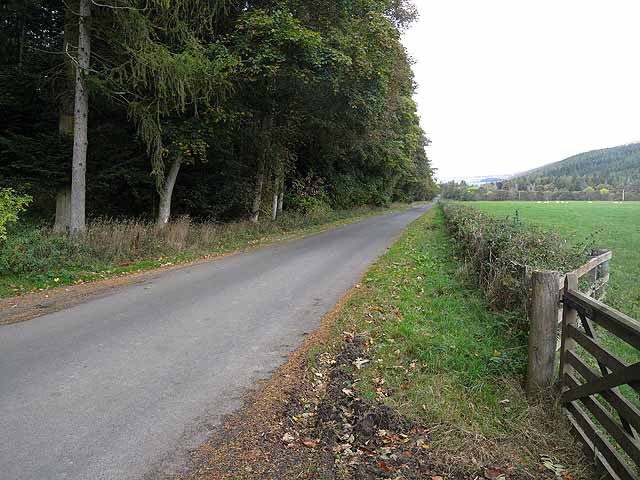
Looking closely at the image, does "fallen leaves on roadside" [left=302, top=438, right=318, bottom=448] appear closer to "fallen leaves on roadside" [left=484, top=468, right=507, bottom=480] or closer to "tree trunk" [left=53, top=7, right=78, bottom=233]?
"fallen leaves on roadside" [left=484, top=468, right=507, bottom=480]

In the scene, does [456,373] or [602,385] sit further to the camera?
[456,373]

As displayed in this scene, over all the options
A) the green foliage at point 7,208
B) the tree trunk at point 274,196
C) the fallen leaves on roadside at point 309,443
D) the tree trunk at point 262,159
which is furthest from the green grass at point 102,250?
the fallen leaves on roadside at point 309,443

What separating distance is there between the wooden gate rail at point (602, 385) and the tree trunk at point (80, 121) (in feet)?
33.5

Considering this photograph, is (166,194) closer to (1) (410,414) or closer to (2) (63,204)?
(2) (63,204)

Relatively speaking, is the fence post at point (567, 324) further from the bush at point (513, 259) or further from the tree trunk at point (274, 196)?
the tree trunk at point (274, 196)

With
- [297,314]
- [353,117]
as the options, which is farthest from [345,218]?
[297,314]

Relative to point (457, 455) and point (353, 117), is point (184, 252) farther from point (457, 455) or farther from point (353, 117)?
point (457, 455)

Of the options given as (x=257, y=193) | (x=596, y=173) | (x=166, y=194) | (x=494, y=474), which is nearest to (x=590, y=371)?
(x=494, y=474)

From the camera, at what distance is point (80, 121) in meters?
9.83

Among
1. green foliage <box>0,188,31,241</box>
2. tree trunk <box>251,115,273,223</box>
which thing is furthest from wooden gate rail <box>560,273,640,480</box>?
tree trunk <box>251,115,273,223</box>

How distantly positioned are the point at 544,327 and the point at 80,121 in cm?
1079

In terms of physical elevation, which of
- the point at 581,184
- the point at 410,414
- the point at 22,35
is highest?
the point at 581,184

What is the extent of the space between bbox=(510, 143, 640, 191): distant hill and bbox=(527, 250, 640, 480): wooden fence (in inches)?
3534

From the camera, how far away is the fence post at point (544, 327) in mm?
3756
